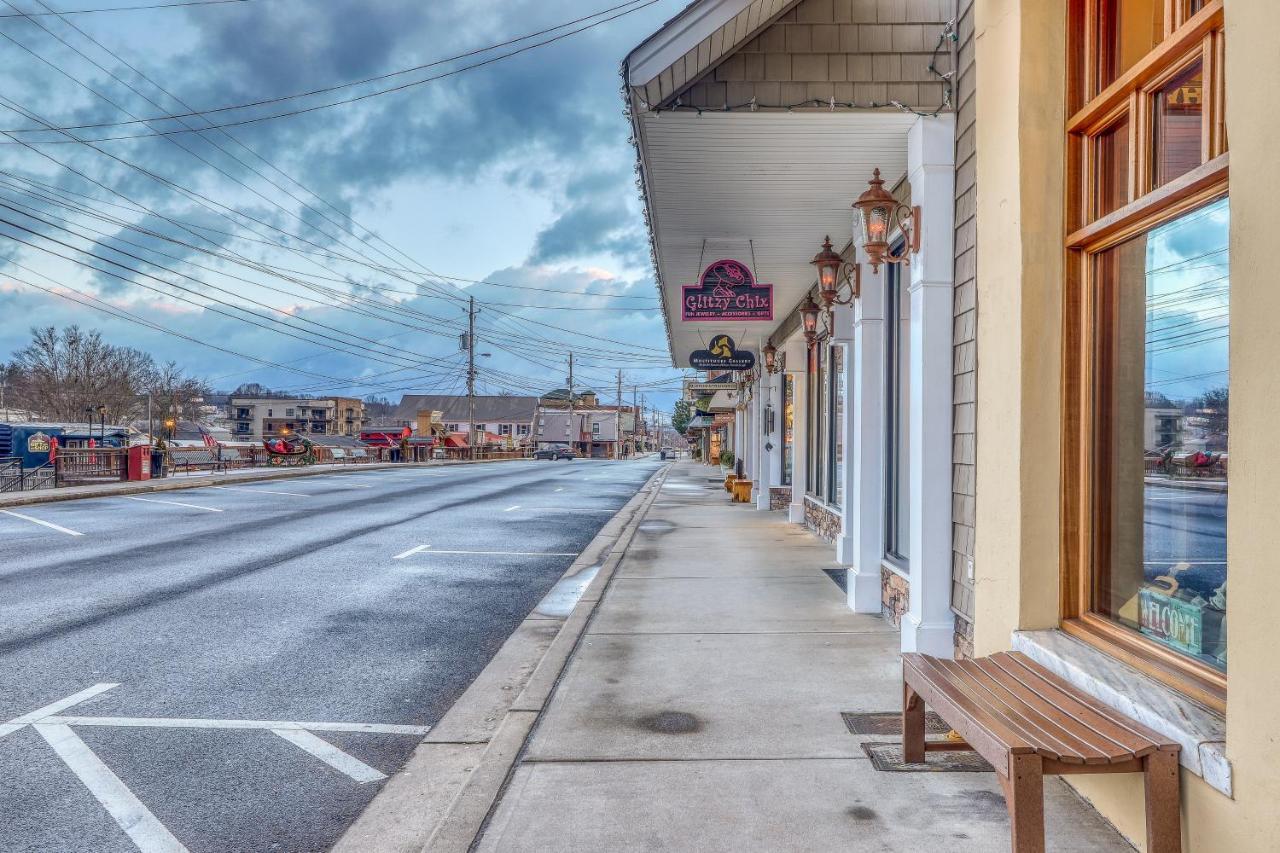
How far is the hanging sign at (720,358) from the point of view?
51.0 ft

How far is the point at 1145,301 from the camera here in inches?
142

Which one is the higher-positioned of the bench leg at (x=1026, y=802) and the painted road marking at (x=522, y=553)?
the bench leg at (x=1026, y=802)

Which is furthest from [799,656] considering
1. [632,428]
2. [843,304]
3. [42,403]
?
[632,428]

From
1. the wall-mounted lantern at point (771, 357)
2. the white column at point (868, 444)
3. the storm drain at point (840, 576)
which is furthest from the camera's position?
the wall-mounted lantern at point (771, 357)

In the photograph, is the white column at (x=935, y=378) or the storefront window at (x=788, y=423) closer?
the white column at (x=935, y=378)

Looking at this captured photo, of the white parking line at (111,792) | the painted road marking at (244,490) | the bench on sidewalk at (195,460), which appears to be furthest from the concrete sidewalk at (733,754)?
the bench on sidewalk at (195,460)

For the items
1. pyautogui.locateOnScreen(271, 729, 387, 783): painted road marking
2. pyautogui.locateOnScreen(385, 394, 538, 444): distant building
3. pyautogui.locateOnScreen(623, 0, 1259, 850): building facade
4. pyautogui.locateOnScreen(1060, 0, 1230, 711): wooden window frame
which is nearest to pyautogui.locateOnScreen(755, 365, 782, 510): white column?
pyautogui.locateOnScreen(623, 0, 1259, 850): building facade

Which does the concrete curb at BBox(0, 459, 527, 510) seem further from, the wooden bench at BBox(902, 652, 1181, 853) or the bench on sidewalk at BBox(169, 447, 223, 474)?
the wooden bench at BBox(902, 652, 1181, 853)

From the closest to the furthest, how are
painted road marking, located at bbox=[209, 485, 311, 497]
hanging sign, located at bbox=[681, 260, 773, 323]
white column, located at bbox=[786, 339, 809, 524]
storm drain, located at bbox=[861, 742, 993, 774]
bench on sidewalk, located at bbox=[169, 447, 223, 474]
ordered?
storm drain, located at bbox=[861, 742, 993, 774]
hanging sign, located at bbox=[681, 260, 773, 323]
white column, located at bbox=[786, 339, 809, 524]
painted road marking, located at bbox=[209, 485, 311, 497]
bench on sidewalk, located at bbox=[169, 447, 223, 474]

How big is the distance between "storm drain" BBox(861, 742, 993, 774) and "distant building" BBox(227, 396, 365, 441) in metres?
114

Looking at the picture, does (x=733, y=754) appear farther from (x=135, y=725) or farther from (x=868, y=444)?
(x=868, y=444)

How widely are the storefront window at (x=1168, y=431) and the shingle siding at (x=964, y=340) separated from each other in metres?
1.27

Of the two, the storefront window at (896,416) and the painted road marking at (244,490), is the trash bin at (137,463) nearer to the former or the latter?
the painted road marking at (244,490)

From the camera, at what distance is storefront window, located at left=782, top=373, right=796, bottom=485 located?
15.3 metres
